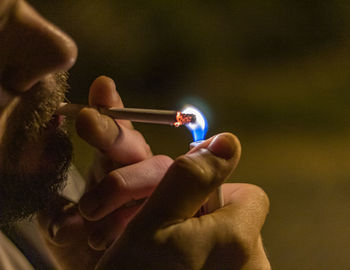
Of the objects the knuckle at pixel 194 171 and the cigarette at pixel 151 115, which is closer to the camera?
the knuckle at pixel 194 171

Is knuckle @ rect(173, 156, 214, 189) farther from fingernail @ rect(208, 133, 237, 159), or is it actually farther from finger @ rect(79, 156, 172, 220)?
finger @ rect(79, 156, 172, 220)

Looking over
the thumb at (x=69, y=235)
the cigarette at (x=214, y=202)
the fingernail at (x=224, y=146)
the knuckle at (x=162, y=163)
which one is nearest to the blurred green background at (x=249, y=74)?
the thumb at (x=69, y=235)

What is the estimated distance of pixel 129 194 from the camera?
32.9 inches

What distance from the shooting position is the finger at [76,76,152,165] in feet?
2.49

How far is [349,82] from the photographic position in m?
2.08

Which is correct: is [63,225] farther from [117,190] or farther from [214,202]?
[214,202]

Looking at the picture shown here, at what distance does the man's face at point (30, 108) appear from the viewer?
30.1 inches

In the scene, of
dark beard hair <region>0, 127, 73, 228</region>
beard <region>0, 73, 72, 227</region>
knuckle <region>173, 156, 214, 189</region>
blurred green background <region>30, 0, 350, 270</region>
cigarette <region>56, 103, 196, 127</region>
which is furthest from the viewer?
blurred green background <region>30, 0, 350, 270</region>

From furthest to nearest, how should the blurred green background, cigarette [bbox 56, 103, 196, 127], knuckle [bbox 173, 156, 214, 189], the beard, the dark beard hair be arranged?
the blurred green background
the dark beard hair
the beard
cigarette [bbox 56, 103, 196, 127]
knuckle [bbox 173, 156, 214, 189]

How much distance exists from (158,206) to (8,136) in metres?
0.48

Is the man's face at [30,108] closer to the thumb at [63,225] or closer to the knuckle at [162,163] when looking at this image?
the thumb at [63,225]

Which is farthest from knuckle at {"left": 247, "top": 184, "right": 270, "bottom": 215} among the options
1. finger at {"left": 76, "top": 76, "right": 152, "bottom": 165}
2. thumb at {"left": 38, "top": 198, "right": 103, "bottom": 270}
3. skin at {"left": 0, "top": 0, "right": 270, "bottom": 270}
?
thumb at {"left": 38, "top": 198, "right": 103, "bottom": 270}

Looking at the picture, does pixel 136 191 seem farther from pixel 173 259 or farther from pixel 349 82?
pixel 349 82

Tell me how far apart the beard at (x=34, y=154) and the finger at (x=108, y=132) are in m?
0.11
